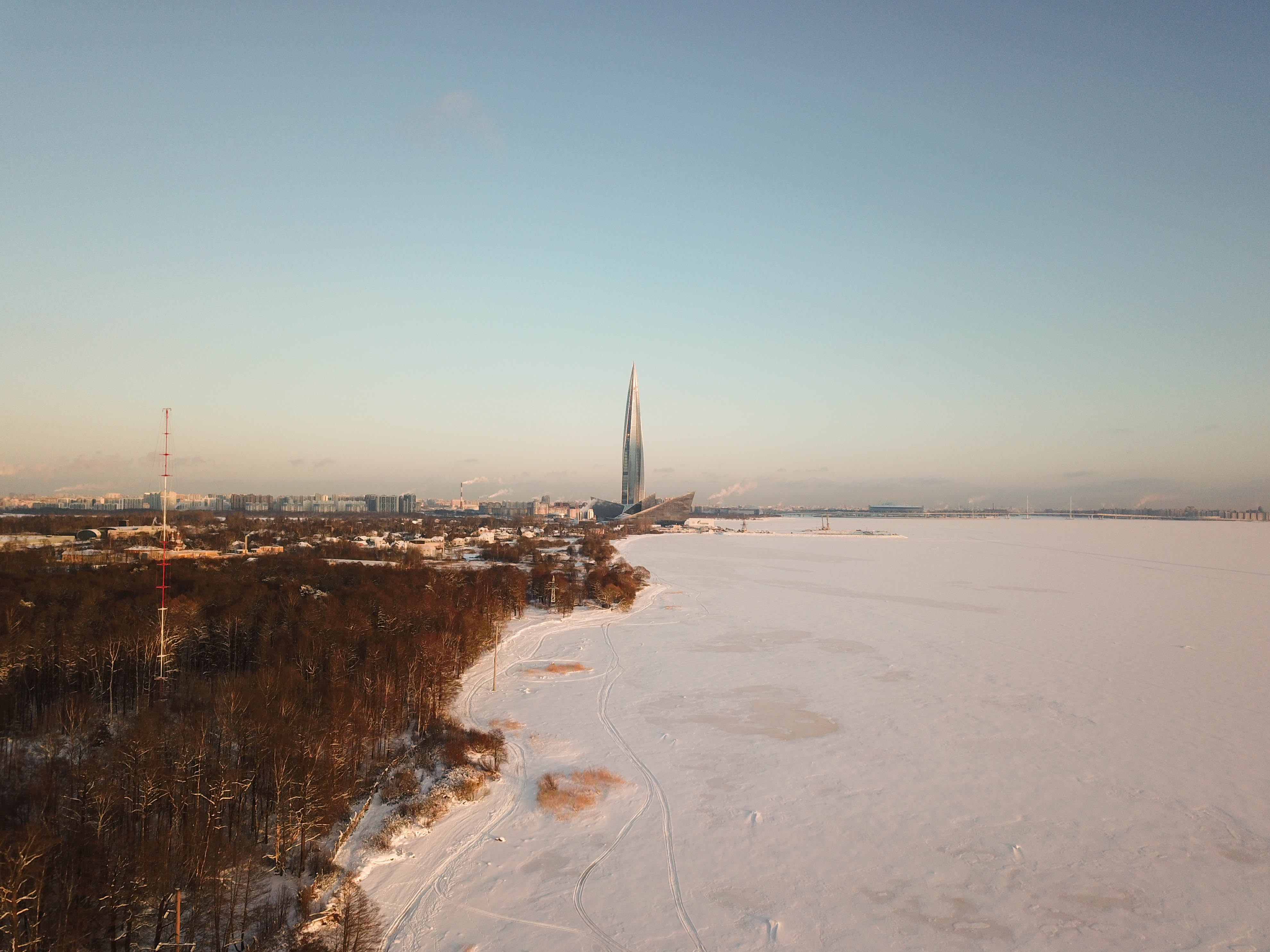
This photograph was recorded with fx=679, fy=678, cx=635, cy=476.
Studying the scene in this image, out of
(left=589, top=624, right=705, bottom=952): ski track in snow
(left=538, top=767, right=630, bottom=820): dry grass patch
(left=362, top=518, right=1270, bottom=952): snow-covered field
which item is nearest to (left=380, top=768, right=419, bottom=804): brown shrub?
(left=362, top=518, right=1270, bottom=952): snow-covered field

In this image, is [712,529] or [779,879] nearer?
[779,879]

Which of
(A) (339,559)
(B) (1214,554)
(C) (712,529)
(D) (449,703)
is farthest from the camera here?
(C) (712,529)

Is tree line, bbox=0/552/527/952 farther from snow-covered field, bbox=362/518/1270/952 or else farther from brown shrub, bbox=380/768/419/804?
snow-covered field, bbox=362/518/1270/952

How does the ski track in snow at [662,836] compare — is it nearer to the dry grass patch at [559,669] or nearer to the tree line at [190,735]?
the dry grass patch at [559,669]

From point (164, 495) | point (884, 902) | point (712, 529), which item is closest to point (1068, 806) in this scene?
point (884, 902)

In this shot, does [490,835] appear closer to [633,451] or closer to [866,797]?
[866,797]

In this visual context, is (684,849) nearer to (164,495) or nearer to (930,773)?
(930,773)
